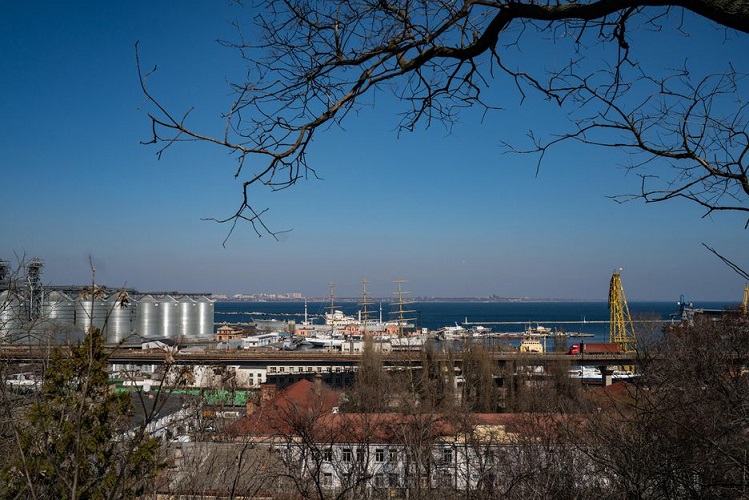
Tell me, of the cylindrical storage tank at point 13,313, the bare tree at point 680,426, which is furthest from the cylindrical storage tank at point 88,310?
the bare tree at point 680,426

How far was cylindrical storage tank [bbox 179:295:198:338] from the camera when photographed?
35.9m

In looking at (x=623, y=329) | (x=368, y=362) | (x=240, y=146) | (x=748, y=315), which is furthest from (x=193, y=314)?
(x=240, y=146)

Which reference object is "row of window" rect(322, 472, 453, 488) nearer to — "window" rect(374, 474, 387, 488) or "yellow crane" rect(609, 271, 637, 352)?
"window" rect(374, 474, 387, 488)

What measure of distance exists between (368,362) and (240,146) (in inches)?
657

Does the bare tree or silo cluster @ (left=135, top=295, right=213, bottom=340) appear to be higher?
the bare tree

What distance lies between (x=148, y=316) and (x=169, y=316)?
Result: 1824 millimetres

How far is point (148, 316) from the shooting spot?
3309cm

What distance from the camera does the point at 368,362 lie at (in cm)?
1755

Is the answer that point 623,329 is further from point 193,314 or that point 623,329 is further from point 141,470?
point 141,470

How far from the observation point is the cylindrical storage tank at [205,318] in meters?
37.3

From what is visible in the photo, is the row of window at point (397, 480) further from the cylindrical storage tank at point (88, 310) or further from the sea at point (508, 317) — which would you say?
the sea at point (508, 317)

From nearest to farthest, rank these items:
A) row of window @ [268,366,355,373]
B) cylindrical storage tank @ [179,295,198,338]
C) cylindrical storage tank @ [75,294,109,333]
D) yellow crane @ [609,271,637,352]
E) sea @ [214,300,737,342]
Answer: cylindrical storage tank @ [75,294,109,333], row of window @ [268,366,355,373], yellow crane @ [609,271,637,352], cylindrical storage tank @ [179,295,198,338], sea @ [214,300,737,342]

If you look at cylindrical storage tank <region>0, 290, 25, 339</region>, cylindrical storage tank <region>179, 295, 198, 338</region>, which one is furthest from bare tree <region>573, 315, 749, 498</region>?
cylindrical storage tank <region>179, 295, 198, 338</region>

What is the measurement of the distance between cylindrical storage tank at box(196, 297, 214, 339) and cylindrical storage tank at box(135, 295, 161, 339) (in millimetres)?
3705
